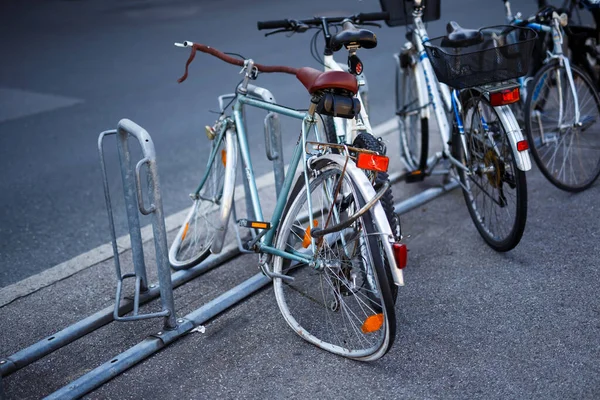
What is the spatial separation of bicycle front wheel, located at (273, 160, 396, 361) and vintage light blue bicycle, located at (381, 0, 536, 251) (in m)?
1.11

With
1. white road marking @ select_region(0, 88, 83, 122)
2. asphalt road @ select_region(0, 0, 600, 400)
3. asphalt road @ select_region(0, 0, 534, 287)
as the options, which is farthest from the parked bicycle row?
white road marking @ select_region(0, 88, 83, 122)

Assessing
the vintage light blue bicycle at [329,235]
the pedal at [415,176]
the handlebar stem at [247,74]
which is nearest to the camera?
the vintage light blue bicycle at [329,235]

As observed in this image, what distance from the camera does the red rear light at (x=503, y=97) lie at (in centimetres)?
401

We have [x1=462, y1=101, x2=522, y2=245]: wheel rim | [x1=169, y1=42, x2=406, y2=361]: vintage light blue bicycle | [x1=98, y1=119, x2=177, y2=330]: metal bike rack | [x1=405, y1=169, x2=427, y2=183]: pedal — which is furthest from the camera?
[x1=405, y1=169, x2=427, y2=183]: pedal

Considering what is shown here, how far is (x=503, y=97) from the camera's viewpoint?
13.2ft

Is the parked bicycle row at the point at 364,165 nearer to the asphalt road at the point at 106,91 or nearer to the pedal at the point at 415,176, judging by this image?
the pedal at the point at 415,176

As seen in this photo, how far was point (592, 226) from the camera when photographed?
4.57m

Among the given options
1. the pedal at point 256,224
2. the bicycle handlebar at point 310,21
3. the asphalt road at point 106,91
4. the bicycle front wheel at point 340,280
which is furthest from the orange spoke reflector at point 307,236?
the asphalt road at point 106,91

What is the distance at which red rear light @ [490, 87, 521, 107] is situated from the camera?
4012mm

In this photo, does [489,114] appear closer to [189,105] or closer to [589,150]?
[589,150]

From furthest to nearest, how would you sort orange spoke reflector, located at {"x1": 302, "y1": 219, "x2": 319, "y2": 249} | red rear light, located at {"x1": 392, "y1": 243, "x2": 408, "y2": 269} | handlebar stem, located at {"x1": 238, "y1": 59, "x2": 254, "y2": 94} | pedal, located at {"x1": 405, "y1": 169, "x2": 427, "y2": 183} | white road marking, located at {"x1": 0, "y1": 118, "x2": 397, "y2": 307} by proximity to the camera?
pedal, located at {"x1": 405, "y1": 169, "x2": 427, "y2": 183} < white road marking, located at {"x1": 0, "y1": 118, "x2": 397, "y2": 307} < handlebar stem, located at {"x1": 238, "y1": 59, "x2": 254, "y2": 94} < orange spoke reflector, located at {"x1": 302, "y1": 219, "x2": 319, "y2": 249} < red rear light, located at {"x1": 392, "y1": 243, "x2": 408, "y2": 269}

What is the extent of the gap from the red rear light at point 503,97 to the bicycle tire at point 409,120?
52.1 inches

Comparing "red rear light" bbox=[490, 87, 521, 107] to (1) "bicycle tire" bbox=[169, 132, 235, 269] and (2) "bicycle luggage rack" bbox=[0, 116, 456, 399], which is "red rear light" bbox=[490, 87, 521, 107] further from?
(1) "bicycle tire" bbox=[169, 132, 235, 269]

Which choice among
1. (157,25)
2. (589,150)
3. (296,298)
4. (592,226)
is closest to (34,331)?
(296,298)
